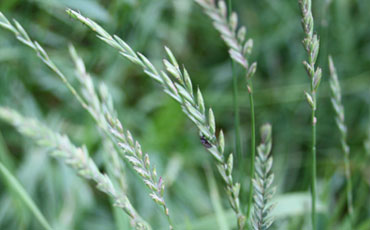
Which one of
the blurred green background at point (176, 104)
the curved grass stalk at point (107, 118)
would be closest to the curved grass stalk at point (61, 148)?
the curved grass stalk at point (107, 118)

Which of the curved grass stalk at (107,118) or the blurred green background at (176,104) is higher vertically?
the curved grass stalk at (107,118)

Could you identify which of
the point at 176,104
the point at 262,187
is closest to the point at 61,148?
the point at 262,187

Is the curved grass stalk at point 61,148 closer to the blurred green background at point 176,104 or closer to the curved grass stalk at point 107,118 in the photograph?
the curved grass stalk at point 107,118

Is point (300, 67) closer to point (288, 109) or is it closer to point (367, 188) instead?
point (288, 109)

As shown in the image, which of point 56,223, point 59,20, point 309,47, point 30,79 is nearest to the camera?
point 309,47

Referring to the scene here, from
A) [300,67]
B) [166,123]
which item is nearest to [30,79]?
[166,123]

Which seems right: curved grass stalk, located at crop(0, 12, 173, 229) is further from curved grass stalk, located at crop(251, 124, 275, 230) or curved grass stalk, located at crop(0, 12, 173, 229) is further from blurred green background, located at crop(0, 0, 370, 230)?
blurred green background, located at crop(0, 0, 370, 230)
